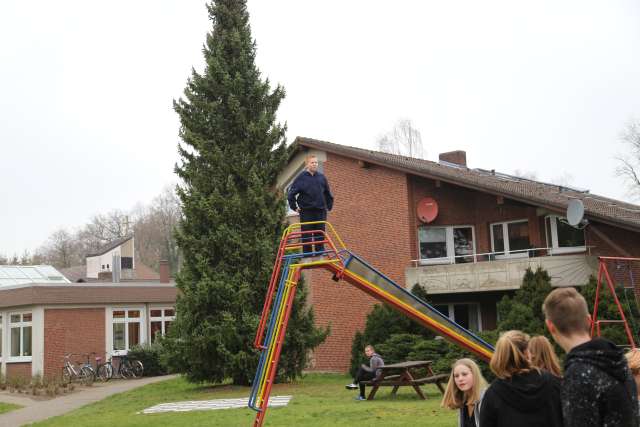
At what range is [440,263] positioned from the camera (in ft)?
89.8

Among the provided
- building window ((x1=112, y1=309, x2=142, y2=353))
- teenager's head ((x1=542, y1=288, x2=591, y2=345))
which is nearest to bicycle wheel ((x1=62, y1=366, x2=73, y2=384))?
building window ((x1=112, y1=309, x2=142, y2=353))

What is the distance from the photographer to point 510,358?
4645 millimetres

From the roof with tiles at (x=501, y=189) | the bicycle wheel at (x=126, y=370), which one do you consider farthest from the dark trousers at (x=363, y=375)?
the bicycle wheel at (x=126, y=370)

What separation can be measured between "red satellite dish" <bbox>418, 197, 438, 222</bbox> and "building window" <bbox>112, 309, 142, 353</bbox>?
15.7 metres

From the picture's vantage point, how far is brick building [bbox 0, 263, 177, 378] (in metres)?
32.7

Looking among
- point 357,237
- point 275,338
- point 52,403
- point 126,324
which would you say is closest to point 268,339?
point 275,338

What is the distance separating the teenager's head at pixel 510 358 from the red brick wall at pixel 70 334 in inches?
1207

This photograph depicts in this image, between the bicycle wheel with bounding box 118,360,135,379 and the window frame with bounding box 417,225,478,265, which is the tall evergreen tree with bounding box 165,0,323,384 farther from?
the bicycle wheel with bounding box 118,360,135,379

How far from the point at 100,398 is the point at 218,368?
436 cm

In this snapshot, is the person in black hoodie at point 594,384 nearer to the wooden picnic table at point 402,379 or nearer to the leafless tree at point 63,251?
the wooden picnic table at point 402,379

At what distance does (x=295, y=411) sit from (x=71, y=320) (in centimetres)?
2042

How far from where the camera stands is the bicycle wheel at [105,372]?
32406mm

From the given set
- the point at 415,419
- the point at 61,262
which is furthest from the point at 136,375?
the point at 61,262

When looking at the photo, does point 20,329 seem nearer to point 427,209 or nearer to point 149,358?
point 149,358
